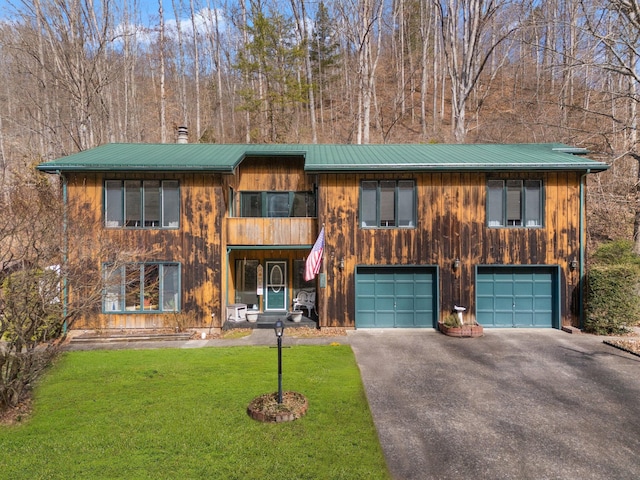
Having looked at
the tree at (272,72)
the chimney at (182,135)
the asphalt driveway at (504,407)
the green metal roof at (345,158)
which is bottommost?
the asphalt driveway at (504,407)

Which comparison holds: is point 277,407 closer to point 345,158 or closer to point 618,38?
point 345,158

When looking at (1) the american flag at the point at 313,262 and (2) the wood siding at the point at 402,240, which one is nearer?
(1) the american flag at the point at 313,262

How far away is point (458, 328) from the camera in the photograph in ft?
38.8

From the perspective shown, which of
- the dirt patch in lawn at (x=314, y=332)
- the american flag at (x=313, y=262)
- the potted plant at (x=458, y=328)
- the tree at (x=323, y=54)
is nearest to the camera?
the american flag at (x=313, y=262)

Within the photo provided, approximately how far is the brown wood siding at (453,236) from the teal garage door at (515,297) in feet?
1.35

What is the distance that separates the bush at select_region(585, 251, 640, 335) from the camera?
1166cm

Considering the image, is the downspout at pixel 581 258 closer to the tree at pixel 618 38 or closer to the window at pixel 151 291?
the tree at pixel 618 38

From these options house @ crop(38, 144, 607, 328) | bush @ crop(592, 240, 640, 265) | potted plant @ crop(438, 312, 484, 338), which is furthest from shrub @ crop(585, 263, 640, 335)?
potted plant @ crop(438, 312, 484, 338)

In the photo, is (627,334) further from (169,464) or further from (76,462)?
(76,462)

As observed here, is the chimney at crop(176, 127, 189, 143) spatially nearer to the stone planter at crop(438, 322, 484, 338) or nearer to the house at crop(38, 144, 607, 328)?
the house at crop(38, 144, 607, 328)

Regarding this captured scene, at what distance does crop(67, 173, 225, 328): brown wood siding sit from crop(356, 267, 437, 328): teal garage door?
513 cm

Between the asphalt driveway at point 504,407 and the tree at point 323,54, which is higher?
the tree at point 323,54

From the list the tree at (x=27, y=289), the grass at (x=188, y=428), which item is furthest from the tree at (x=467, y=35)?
the tree at (x=27, y=289)

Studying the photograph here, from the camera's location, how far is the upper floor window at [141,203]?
1233cm
